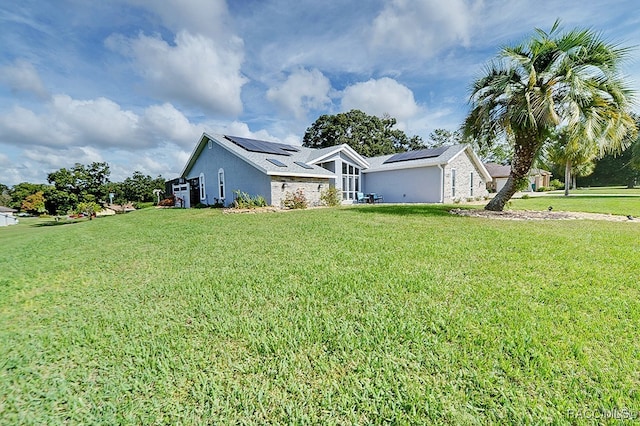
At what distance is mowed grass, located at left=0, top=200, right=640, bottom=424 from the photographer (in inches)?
78.1

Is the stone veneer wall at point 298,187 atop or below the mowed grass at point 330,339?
atop

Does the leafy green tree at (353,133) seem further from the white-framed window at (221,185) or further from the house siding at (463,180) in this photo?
the white-framed window at (221,185)

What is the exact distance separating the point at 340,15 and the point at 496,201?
11324 mm

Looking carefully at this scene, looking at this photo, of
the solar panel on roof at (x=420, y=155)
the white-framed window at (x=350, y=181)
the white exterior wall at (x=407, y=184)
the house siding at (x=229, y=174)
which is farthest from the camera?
the white-framed window at (x=350, y=181)

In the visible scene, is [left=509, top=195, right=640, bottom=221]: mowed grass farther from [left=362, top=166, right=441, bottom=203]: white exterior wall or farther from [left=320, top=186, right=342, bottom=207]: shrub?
[left=320, top=186, right=342, bottom=207]: shrub

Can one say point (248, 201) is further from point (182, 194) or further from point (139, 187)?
point (139, 187)

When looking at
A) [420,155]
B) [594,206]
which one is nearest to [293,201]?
[420,155]

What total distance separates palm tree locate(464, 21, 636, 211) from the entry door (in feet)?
71.3

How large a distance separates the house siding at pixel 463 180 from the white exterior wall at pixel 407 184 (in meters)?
0.90

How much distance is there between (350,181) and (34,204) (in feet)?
193

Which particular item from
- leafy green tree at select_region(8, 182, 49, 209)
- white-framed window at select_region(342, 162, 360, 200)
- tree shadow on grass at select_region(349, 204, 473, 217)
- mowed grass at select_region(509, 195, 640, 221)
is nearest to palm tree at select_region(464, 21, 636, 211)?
mowed grass at select_region(509, 195, 640, 221)

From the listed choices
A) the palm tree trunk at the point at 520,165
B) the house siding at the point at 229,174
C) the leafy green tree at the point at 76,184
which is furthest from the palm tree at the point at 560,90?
the leafy green tree at the point at 76,184

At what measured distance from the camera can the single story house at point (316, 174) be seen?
676 inches

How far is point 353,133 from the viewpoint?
4375cm
